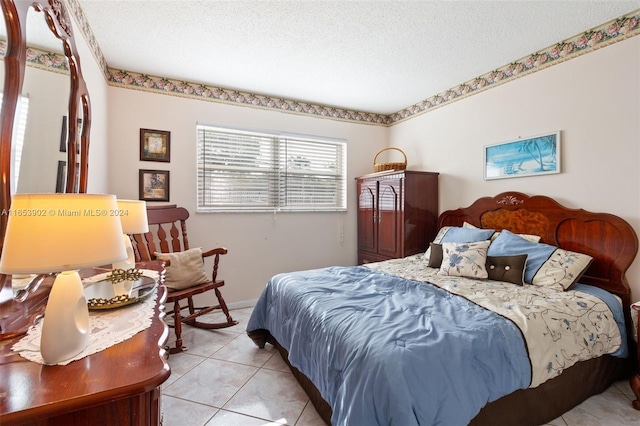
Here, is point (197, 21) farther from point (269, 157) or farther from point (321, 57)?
point (269, 157)

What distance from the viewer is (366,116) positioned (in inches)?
163

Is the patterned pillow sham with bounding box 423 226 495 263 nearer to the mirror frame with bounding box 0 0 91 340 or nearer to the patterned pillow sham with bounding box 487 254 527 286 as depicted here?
the patterned pillow sham with bounding box 487 254 527 286

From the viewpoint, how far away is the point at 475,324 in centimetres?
146

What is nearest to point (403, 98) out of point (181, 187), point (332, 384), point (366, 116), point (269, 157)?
point (366, 116)

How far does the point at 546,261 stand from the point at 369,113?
2.79m

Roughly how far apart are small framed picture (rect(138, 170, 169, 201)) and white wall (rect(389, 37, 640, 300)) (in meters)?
3.14

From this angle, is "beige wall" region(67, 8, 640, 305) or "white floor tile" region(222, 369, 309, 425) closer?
"white floor tile" region(222, 369, 309, 425)

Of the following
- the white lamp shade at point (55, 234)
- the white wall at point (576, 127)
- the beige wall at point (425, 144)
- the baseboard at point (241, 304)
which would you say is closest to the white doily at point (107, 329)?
the white lamp shade at point (55, 234)

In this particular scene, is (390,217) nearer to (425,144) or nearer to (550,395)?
(425,144)

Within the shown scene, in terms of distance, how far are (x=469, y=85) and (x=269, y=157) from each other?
233 cm

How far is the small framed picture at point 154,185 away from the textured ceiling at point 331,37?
1.00 meters

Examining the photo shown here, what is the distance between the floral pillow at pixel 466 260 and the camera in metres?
2.38

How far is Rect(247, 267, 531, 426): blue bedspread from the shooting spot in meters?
1.14

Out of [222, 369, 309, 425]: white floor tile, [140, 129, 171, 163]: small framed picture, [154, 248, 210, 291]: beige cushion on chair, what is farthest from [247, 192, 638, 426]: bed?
[140, 129, 171, 163]: small framed picture
